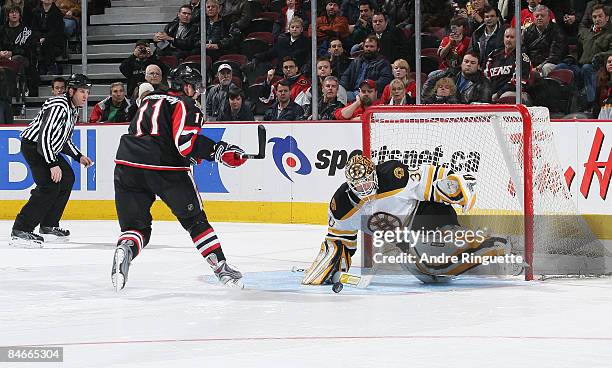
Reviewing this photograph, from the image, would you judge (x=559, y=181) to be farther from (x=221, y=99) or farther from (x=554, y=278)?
(x=221, y=99)

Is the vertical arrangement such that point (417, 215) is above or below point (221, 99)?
below

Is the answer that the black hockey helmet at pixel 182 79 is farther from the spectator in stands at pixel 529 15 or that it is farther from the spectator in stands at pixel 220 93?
the spectator in stands at pixel 220 93

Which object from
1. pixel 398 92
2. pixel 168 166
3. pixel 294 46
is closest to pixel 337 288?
pixel 168 166

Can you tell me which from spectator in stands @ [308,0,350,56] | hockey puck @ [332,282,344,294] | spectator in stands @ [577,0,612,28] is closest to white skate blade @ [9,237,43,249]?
hockey puck @ [332,282,344,294]

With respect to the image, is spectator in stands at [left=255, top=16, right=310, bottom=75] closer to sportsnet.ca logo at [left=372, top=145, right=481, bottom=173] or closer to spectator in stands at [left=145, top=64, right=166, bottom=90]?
spectator in stands at [left=145, top=64, right=166, bottom=90]

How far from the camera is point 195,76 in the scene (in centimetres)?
724

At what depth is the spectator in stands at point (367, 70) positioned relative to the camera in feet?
38.9

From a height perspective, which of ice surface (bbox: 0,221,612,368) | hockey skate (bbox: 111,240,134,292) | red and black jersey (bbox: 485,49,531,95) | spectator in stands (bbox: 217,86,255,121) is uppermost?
red and black jersey (bbox: 485,49,531,95)

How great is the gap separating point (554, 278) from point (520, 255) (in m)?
0.31

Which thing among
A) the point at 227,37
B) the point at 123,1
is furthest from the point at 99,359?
the point at 123,1

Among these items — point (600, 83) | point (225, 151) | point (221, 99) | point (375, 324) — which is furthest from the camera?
point (221, 99)

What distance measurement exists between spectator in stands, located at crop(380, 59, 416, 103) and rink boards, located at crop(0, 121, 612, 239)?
0.44 metres

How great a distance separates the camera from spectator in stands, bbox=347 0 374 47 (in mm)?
12375

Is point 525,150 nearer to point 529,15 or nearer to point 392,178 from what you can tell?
point 392,178
